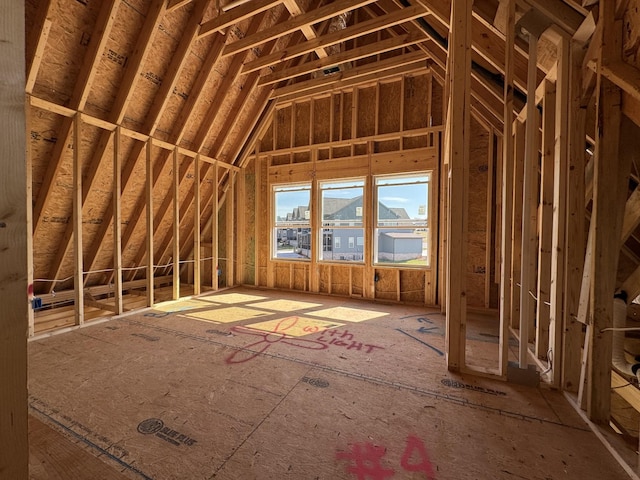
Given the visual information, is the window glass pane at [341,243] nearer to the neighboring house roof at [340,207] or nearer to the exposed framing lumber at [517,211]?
the neighboring house roof at [340,207]

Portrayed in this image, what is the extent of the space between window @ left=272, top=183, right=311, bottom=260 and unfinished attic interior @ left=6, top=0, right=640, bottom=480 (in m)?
0.10

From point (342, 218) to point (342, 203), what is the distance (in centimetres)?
38

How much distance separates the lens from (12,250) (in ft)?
2.03

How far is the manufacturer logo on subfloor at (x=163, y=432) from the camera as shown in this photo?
69.2 inches

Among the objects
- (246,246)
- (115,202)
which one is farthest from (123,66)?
(246,246)

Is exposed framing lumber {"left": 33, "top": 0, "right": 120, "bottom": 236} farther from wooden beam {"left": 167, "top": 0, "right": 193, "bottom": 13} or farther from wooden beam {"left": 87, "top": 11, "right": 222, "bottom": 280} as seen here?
wooden beam {"left": 87, "top": 11, "right": 222, "bottom": 280}

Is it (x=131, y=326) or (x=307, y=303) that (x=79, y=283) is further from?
(x=307, y=303)

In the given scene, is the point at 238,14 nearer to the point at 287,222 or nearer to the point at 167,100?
the point at 167,100

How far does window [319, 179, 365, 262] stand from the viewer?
5930 millimetres

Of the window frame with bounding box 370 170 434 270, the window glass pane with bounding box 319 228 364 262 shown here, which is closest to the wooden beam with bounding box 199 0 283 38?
the window frame with bounding box 370 170 434 270

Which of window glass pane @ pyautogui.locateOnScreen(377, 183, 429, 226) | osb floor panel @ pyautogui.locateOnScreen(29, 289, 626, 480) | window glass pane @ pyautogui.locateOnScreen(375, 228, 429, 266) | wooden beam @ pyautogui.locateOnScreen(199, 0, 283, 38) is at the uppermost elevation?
wooden beam @ pyautogui.locateOnScreen(199, 0, 283, 38)

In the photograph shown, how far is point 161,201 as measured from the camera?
5.65 metres

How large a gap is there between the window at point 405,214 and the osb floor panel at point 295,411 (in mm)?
2246

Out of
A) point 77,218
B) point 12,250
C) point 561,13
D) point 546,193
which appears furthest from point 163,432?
point 561,13
